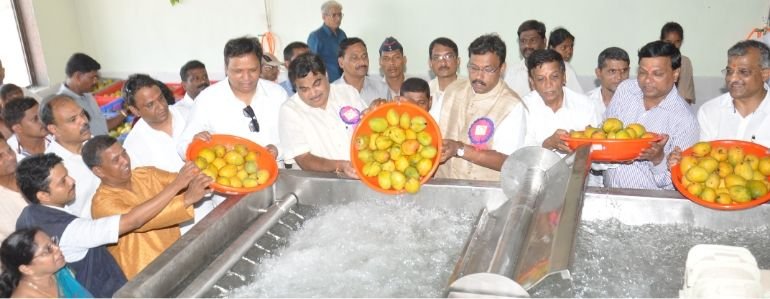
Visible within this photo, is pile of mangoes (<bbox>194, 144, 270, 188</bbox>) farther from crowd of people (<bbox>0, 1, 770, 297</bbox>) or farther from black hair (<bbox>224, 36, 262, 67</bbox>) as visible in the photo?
black hair (<bbox>224, 36, 262, 67</bbox>)

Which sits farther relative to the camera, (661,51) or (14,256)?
(661,51)

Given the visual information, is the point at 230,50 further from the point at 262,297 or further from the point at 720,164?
the point at 720,164

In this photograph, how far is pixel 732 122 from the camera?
10.6ft

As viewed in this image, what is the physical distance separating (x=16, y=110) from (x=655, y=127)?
3.47m

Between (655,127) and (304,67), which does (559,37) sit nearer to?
(655,127)

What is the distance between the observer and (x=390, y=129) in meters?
2.73

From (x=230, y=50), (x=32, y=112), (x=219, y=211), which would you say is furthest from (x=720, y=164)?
(x=32, y=112)

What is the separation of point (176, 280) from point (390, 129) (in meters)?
1.09

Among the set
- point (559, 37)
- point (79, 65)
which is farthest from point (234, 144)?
point (559, 37)

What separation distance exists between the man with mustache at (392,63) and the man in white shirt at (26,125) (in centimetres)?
219

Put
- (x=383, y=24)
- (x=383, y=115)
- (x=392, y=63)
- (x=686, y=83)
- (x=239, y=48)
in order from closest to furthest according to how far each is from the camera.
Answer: (x=383, y=115) < (x=239, y=48) < (x=392, y=63) < (x=686, y=83) < (x=383, y=24)

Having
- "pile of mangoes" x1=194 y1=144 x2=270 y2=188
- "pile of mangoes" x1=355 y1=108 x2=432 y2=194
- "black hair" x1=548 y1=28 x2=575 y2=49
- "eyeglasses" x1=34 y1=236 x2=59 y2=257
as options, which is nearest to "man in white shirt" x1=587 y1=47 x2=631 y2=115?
"black hair" x1=548 y1=28 x2=575 y2=49

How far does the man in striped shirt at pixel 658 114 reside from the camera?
300 cm

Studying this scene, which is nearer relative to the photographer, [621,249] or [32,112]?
[621,249]
